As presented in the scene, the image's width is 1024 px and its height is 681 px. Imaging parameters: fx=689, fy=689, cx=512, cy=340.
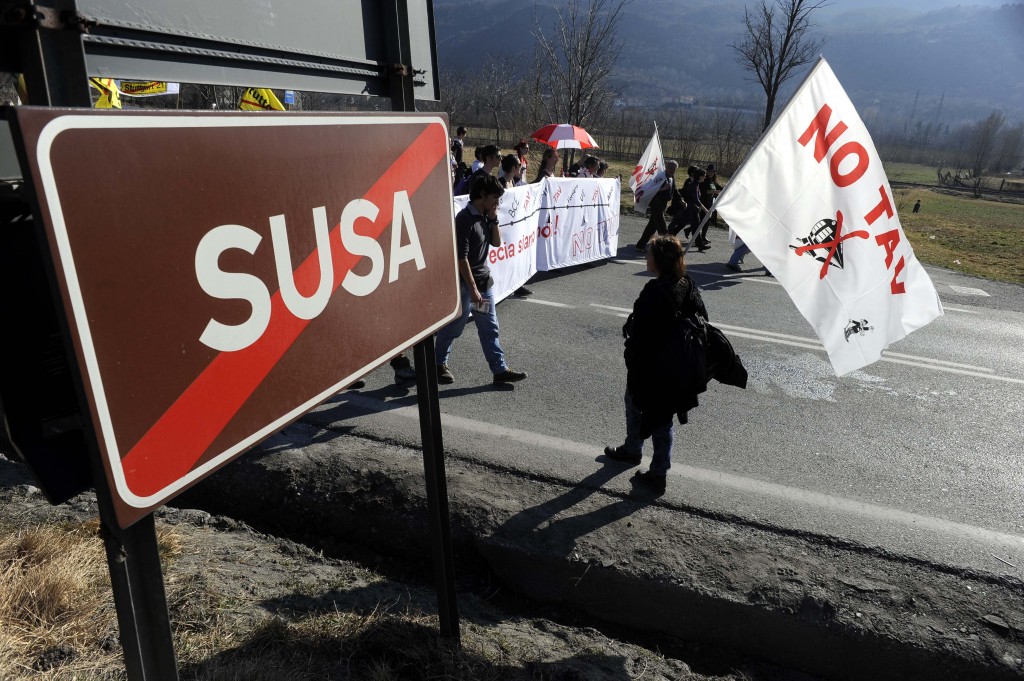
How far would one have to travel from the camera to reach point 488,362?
645cm

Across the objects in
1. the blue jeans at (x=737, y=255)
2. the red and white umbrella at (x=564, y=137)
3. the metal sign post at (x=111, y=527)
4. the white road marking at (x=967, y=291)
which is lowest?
the white road marking at (x=967, y=291)

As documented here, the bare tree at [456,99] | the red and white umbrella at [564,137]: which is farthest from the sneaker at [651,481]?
the bare tree at [456,99]

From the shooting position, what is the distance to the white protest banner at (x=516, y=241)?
8469 millimetres

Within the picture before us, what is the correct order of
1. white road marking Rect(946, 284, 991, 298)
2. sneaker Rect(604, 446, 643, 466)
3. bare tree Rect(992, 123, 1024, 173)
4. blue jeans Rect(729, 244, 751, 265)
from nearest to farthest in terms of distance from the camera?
1. sneaker Rect(604, 446, 643, 466)
2. white road marking Rect(946, 284, 991, 298)
3. blue jeans Rect(729, 244, 751, 265)
4. bare tree Rect(992, 123, 1024, 173)

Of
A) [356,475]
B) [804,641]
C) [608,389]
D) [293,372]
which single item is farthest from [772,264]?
[293,372]

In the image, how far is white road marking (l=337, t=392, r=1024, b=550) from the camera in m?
4.25

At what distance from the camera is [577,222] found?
11180 millimetres

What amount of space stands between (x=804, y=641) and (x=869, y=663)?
0.30 meters

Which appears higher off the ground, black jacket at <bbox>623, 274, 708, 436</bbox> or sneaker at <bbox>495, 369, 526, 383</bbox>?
black jacket at <bbox>623, 274, 708, 436</bbox>

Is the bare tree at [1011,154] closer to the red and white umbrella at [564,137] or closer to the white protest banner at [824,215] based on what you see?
the red and white umbrella at [564,137]

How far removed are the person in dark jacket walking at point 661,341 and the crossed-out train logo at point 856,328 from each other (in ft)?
2.92

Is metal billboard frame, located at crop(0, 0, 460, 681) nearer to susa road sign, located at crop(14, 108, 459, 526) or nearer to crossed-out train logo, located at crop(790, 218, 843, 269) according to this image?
susa road sign, located at crop(14, 108, 459, 526)

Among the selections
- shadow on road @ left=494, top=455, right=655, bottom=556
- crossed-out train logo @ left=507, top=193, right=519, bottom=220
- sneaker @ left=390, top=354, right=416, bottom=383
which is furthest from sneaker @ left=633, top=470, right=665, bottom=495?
crossed-out train logo @ left=507, top=193, right=519, bottom=220

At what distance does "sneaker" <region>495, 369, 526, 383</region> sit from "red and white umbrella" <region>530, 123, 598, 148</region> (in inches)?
355
